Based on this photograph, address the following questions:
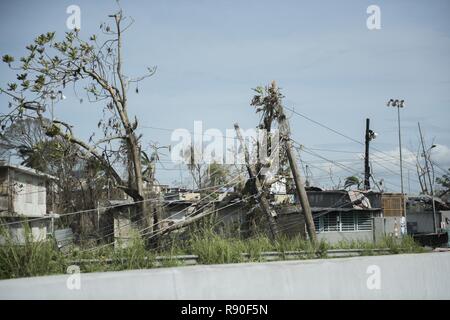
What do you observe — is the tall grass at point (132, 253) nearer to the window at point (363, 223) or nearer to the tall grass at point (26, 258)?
the tall grass at point (26, 258)

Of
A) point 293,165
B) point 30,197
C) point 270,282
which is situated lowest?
point 270,282

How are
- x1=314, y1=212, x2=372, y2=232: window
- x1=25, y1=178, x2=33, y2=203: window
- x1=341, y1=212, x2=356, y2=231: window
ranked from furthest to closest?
1. x1=25, y1=178, x2=33, y2=203: window
2. x1=341, y1=212, x2=356, y2=231: window
3. x1=314, y1=212, x2=372, y2=232: window

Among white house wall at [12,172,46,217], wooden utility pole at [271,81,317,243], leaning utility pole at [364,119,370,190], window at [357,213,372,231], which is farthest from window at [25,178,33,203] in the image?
wooden utility pole at [271,81,317,243]

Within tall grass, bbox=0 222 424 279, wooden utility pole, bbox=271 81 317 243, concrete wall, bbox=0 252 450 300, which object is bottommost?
concrete wall, bbox=0 252 450 300

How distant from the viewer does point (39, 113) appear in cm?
1288

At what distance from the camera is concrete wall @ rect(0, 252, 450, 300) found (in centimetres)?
534

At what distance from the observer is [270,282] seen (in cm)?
650

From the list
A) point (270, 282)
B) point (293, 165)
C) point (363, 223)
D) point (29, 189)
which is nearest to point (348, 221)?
point (363, 223)

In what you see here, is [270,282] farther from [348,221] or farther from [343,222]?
[348,221]

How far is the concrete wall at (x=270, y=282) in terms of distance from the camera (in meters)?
5.34

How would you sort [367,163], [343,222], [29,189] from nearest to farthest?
[343,222] < [29,189] < [367,163]

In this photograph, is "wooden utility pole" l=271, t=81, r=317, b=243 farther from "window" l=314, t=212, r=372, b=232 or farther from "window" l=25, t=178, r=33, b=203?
"window" l=25, t=178, r=33, b=203
